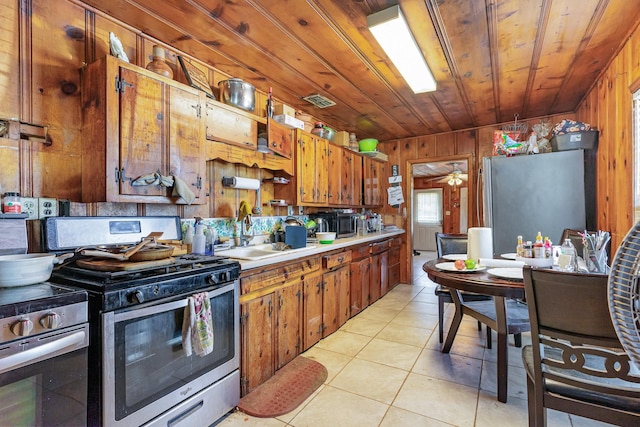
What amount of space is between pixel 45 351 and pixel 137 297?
0.32m

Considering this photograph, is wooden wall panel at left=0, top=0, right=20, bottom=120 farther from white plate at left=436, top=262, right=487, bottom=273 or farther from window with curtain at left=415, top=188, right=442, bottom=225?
window with curtain at left=415, top=188, right=442, bottom=225

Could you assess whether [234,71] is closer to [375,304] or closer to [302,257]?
[302,257]

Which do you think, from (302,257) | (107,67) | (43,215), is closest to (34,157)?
(43,215)

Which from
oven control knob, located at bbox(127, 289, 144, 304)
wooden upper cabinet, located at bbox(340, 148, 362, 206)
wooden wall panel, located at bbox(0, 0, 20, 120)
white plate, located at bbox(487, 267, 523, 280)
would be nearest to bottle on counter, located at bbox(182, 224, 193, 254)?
oven control knob, located at bbox(127, 289, 144, 304)

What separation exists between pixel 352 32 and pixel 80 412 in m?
2.48

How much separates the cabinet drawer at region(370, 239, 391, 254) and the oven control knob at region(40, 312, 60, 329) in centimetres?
313

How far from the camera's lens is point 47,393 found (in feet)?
3.50

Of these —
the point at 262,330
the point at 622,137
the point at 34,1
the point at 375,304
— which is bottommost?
the point at 375,304

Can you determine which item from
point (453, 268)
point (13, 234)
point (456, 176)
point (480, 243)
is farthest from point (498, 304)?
point (456, 176)

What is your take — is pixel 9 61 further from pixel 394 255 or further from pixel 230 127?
pixel 394 255

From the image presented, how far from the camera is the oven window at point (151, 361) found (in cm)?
126

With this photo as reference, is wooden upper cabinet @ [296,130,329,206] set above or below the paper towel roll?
above

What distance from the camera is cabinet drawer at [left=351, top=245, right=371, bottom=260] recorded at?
3.34 m

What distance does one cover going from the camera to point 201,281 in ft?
5.16
